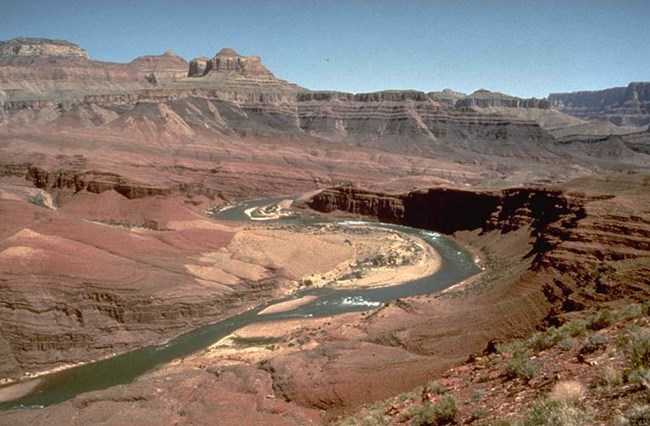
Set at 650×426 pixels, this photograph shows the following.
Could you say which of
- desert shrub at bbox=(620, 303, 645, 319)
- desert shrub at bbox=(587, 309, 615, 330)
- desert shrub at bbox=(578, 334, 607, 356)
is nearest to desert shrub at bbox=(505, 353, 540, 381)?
desert shrub at bbox=(578, 334, 607, 356)

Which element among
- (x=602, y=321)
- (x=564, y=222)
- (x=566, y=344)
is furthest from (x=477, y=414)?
(x=564, y=222)

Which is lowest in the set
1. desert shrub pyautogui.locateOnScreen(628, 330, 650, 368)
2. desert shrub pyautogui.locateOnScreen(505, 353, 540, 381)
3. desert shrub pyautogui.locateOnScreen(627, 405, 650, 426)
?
desert shrub pyautogui.locateOnScreen(505, 353, 540, 381)

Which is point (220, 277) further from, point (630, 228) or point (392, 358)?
point (630, 228)

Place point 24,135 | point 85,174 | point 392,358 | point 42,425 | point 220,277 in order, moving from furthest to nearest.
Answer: point 24,135, point 85,174, point 220,277, point 392,358, point 42,425

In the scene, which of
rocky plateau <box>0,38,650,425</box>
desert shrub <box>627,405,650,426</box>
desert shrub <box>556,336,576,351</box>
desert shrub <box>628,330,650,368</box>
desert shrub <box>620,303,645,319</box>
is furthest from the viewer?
rocky plateau <box>0,38,650,425</box>

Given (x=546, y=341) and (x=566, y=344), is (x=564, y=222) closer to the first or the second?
(x=546, y=341)

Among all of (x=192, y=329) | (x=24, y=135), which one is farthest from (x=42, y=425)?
(x=24, y=135)

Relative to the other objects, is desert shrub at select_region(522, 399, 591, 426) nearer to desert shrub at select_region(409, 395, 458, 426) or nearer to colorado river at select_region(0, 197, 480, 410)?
desert shrub at select_region(409, 395, 458, 426)
